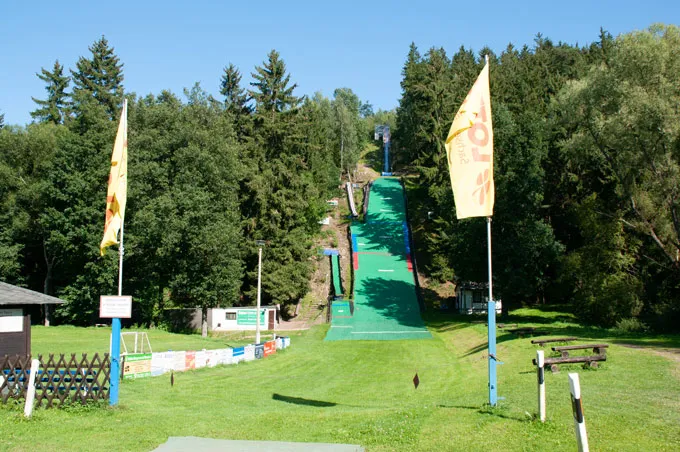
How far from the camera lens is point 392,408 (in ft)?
47.9

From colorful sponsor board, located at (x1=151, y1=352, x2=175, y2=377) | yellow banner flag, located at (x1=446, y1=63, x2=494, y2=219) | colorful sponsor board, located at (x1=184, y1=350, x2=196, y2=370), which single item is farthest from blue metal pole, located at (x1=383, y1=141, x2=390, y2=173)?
yellow banner flag, located at (x1=446, y1=63, x2=494, y2=219)

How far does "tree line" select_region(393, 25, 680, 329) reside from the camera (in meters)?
28.9

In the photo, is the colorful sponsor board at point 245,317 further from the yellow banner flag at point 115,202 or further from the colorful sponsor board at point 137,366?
the yellow banner flag at point 115,202

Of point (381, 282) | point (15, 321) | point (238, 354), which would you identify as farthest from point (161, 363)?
point (381, 282)

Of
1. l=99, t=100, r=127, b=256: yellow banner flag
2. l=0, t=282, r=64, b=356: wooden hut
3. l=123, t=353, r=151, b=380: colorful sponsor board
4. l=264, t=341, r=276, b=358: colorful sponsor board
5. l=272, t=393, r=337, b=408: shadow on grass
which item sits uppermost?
l=99, t=100, r=127, b=256: yellow banner flag

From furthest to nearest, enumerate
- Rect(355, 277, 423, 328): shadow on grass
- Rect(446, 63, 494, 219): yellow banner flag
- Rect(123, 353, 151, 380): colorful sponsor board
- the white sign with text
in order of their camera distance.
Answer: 1. Rect(355, 277, 423, 328): shadow on grass
2. Rect(123, 353, 151, 380): colorful sponsor board
3. the white sign with text
4. Rect(446, 63, 494, 219): yellow banner flag

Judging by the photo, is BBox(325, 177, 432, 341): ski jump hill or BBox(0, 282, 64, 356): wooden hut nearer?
BBox(0, 282, 64, 356): wooden hut

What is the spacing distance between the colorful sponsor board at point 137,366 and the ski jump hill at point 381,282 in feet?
59.6

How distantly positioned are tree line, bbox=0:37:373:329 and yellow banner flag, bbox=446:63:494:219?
101 ft

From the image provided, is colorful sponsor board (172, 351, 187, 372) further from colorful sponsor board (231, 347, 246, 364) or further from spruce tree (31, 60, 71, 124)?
spruce tree (31, 60, 71, 124)

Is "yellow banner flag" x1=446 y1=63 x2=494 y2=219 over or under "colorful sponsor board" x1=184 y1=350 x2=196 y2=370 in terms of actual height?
over

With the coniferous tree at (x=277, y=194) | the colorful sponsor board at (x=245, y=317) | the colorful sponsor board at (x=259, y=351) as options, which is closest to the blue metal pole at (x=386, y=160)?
the coniferous tree at (x=277, y=194)

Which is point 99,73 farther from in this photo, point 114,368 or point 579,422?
point 579,422

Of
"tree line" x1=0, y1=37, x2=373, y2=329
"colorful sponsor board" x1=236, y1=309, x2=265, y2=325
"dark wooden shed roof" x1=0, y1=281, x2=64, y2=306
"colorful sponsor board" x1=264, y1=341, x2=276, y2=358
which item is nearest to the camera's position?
"dark wooden shed roof" x1=0, y1=281, x2=64, y2=306
